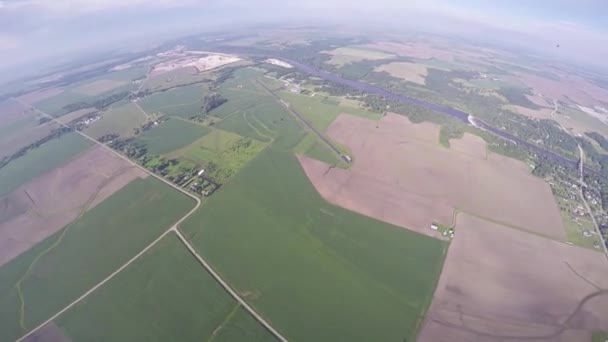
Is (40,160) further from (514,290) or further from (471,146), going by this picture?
(471,146)

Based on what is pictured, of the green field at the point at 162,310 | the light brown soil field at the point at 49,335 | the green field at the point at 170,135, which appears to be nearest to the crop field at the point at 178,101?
the green field at the point at 170,135

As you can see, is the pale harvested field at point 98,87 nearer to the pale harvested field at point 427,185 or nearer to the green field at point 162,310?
the pale harvested field at point 427,185

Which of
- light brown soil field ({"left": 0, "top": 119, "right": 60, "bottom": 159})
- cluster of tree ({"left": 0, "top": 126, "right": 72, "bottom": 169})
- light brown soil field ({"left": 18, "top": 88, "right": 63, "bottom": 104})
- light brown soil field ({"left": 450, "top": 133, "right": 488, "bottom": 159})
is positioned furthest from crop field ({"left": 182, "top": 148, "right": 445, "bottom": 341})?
light brown soil field ({"left": 18, "top": 88, "right": 63, "bottom": 104})

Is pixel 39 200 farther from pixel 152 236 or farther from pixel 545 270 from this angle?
pixel 545 270

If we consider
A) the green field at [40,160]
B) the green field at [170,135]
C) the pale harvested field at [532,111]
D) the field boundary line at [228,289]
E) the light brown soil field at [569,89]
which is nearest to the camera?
the field boundary line at [228,289]

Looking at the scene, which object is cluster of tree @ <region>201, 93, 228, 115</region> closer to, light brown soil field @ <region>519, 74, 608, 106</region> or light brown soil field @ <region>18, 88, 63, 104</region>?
light brown soil field @ <region>18, 88, 63, 104</region>

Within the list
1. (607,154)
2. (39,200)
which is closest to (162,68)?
(39,200)
